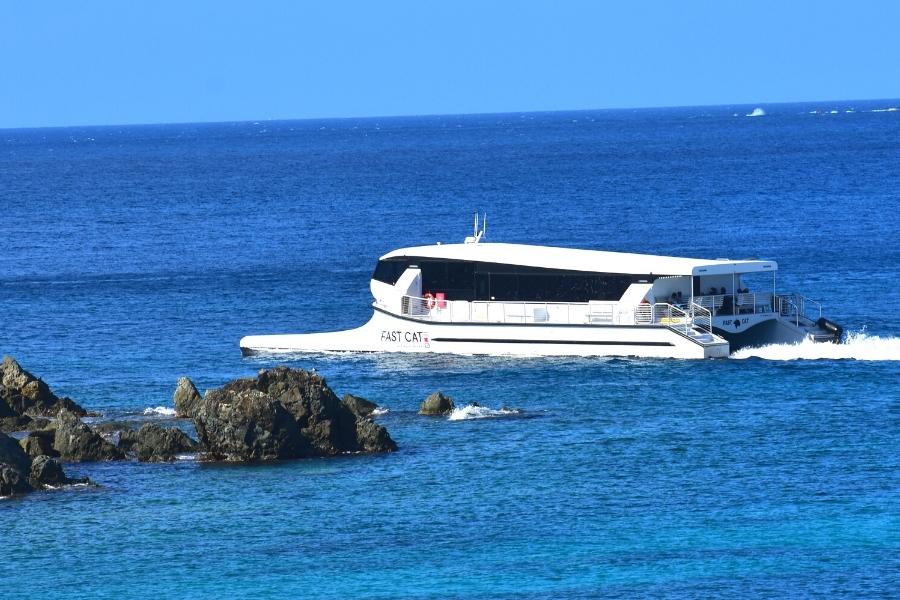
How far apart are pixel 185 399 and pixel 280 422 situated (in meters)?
6.81

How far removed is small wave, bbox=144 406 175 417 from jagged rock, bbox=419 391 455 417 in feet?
23.7

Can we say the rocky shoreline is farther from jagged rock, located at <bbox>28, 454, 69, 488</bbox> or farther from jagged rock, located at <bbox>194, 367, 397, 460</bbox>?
jagged rock, located at <bbox>28, 454, 69, 488</bbox>

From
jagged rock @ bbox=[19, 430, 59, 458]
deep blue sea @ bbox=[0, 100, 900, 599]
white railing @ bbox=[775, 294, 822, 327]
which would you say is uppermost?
white railing @ bbox=[775, 294, 822, 327]

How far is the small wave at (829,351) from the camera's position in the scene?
56.2 m

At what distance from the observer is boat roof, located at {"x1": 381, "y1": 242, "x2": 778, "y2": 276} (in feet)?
190

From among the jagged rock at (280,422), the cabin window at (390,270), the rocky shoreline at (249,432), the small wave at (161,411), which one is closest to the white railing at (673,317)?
the cabin window at (390,270)

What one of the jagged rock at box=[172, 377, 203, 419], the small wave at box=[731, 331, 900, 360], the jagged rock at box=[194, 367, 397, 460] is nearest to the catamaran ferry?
the small wave at box=[731, 331, 900, 360]

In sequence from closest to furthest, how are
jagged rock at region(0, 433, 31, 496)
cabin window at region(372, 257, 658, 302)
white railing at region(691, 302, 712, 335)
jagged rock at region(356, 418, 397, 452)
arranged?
jagged rock at region(0, 433, 31, 496), jagged rock at region(356, 418, 397, 452), white railing at region(691, 302, 712, 335), cabin window at region(372, 257, 658, 302)

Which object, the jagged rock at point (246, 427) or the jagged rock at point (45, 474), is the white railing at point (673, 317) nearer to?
the jagged rock at point (246, 427)

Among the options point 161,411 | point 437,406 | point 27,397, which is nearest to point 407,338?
Answer: point 437,406

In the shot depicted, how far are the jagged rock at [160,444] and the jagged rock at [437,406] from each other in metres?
7.37

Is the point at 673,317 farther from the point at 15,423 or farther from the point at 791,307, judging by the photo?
the point at 15,423

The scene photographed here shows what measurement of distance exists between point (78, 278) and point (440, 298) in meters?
34.1

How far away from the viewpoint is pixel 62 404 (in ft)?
165
